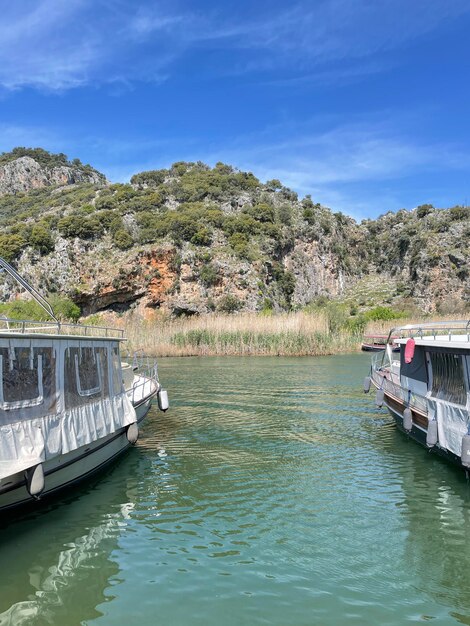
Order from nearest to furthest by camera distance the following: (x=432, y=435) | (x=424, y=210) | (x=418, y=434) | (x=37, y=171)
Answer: (x=432, y=435) → (x=418, y=434) → (x=424, y=210) → (x=37, y=171)

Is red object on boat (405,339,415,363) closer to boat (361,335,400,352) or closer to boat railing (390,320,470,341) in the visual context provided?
boat railing (390,320,470,341)

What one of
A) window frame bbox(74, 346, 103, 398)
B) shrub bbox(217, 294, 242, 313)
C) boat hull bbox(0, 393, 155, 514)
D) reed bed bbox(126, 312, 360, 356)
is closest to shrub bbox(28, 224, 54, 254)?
shrub bbox(217, 294, 242, 313)

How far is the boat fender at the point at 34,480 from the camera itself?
7203mm

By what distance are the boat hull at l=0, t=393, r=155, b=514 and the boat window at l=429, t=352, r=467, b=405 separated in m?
6.53

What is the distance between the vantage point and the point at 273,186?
265ft

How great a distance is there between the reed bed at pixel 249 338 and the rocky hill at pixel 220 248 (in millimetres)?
17995

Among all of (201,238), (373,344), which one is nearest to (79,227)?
(201,238)

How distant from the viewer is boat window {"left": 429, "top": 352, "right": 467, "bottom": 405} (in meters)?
10.1

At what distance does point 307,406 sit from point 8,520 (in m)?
10.3

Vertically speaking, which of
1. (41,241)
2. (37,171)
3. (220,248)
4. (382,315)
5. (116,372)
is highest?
(37,171)

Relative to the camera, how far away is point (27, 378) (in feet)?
25.8

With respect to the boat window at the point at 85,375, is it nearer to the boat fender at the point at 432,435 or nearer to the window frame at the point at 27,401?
the window frame at the point at 27,401

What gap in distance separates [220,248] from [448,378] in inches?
1926

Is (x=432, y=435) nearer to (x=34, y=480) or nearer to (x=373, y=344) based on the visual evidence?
(x=34, y=480)
